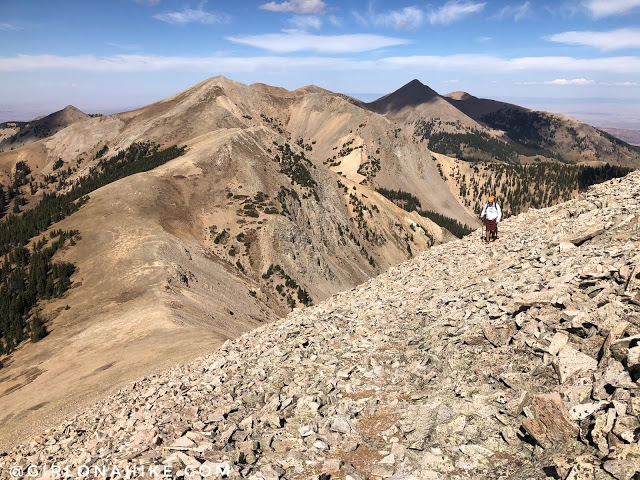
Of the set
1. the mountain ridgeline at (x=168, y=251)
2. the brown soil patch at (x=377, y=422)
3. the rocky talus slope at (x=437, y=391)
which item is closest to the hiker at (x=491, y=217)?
the rocky talus slope at (x=437, y=391)

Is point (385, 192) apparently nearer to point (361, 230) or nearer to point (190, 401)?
point (361, 230)

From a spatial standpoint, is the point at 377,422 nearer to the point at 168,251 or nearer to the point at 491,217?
the point at 491,217

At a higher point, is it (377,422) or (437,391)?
(437,391)

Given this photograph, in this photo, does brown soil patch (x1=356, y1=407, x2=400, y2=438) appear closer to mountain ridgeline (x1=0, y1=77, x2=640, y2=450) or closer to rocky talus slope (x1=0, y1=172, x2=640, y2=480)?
rocky talus slope (x1=0, y1=172, x2=640, y2=480)

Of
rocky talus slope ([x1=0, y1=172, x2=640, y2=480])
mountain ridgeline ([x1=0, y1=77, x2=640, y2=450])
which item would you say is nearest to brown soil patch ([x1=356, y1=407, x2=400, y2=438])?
rocky talus slope ([x1=0, y1=172, x2=640, y2=480])

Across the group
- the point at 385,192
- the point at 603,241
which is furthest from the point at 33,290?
the point at 385,192

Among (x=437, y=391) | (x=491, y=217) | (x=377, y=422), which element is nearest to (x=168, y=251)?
(x=491, y=217)
